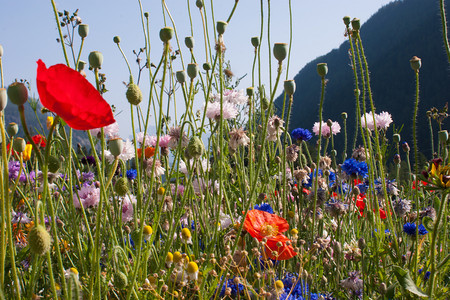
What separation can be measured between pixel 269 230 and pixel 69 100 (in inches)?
31.9

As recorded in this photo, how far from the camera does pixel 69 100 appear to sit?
60 cm

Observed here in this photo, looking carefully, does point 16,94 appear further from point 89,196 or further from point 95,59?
point 89,196

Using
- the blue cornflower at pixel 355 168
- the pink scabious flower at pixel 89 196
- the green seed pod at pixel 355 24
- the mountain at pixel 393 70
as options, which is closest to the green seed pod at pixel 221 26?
the green seed pod at pixel 355 24

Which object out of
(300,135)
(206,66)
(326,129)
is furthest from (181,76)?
(326,129)

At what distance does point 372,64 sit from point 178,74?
260ft

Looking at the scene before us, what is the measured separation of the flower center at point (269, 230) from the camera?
47.7 inches

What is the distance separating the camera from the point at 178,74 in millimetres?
1335

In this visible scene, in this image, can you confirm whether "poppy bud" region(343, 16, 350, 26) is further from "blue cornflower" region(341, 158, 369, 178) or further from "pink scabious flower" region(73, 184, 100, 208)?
"pink scabious flower" region(73, 184, 100, 208)

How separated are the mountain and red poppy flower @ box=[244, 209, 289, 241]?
5359 cm

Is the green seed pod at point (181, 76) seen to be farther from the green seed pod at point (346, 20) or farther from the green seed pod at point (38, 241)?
the green seed pod at point (38, 241)

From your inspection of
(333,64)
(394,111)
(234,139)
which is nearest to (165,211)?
(234,139)

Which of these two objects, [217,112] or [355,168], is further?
[355,168]

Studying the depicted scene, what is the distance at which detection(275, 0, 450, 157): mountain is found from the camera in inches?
2304

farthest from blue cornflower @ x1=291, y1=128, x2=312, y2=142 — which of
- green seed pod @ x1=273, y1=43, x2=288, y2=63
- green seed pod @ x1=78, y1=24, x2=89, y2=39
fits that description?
green seed pod @ x1=78, y1=24, x2=89, y2=39
